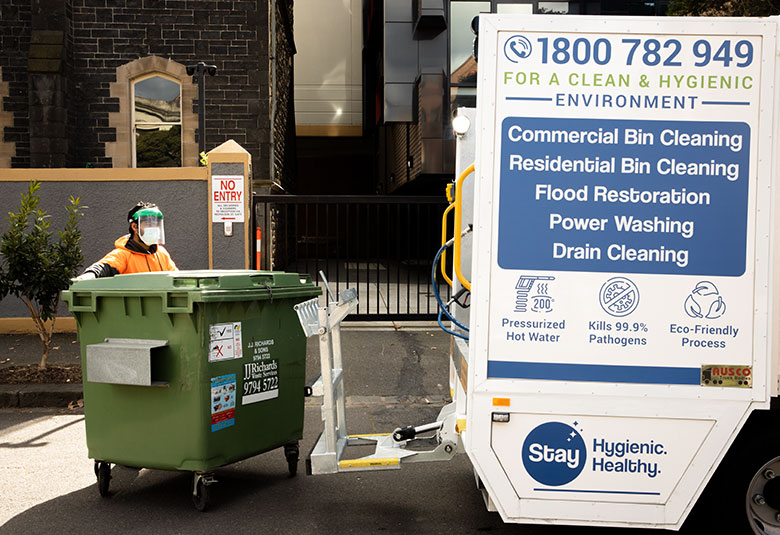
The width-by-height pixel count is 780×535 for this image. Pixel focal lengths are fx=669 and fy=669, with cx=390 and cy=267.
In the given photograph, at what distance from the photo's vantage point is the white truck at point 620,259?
3.09 metres

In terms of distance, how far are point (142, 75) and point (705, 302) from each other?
1249cm

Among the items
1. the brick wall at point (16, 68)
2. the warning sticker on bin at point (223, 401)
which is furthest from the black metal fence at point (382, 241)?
the brick wall at point (16, 68)

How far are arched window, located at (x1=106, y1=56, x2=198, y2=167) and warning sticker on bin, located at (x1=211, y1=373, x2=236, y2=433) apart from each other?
32.5 ft

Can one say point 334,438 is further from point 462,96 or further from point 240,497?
point 462,96

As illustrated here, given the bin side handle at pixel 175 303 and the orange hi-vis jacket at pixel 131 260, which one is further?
the orange hi-vis jacket at pixel 131 260

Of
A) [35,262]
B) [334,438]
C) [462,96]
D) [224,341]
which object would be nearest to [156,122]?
[35,262]

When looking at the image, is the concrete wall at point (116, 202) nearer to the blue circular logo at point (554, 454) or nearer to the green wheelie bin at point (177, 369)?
the green wheelie bin at point (177, 369)

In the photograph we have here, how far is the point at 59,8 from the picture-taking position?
41.1 feet

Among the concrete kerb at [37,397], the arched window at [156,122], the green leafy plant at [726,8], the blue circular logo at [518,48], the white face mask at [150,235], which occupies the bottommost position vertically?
the concrete kerb at [37,397]

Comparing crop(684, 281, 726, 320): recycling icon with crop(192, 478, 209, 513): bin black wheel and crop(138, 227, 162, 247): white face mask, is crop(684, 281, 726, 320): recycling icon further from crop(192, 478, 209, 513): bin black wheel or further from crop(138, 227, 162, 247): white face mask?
crop(138, 227, 162, 247): white face mask

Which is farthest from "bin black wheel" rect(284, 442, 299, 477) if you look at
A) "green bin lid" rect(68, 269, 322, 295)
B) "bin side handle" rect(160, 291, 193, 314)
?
"bin side handle" rect(160, 291, 193, 314)

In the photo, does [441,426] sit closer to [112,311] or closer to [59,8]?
[112,311]

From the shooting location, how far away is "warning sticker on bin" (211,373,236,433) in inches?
154

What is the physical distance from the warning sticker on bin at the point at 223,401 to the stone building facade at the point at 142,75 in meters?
9.61
